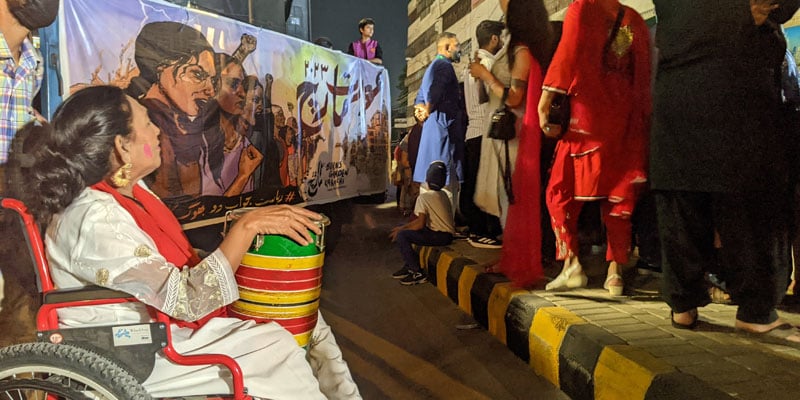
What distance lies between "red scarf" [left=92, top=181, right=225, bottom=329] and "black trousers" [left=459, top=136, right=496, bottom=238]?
313 centimetres

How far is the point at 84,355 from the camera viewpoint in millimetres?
1116

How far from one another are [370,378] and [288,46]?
3.01m

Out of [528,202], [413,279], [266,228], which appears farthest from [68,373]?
[413,279]

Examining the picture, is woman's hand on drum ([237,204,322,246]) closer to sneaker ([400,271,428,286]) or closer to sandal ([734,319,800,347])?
sandal ([734,319,800,347])

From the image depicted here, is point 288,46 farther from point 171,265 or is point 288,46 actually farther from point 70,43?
point 171,265

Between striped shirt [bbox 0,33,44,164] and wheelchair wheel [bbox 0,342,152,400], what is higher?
striped shirt [bbox 0,33,44,164]

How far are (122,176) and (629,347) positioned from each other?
70.2 inches

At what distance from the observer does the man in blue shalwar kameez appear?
3.92 metres

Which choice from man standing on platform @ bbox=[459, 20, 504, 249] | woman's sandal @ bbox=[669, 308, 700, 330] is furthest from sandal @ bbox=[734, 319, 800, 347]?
man standing on platform @ bbox=[459, 20, 504, 249]

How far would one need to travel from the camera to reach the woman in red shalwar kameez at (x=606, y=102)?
2.38 m

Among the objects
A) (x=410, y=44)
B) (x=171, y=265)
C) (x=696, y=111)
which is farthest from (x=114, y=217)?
(x=410, y=44)

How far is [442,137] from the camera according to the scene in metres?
4.09

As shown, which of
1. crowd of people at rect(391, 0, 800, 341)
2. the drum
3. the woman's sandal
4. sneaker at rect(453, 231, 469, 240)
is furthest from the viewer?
sneaker at rect(453, 231, 469, 240)

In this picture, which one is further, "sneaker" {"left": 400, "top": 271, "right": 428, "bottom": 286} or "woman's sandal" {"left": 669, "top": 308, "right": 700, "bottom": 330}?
"sneaker" {"left": 400, "top": 271, "right": 428, "bottom": 286}
